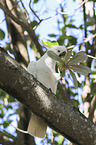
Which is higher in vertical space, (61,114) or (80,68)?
(80,68)

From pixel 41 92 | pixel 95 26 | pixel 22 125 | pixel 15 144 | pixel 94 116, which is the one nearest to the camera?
pixel 41 92

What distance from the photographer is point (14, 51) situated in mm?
2832

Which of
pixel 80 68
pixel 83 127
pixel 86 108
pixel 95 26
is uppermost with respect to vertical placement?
pixel 95 26

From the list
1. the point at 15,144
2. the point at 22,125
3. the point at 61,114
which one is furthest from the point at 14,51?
the point at 61,114

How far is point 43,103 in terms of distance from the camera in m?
1.34

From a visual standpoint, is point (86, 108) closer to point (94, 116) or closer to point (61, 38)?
point (94, 116)

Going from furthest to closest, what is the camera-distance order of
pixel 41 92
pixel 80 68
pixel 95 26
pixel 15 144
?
pixel 95 26
pixel 15 144
pixel 80 68
pixel 41 92

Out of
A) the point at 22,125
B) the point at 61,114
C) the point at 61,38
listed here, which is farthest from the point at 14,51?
the point at 61,114

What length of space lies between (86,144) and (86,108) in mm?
1315

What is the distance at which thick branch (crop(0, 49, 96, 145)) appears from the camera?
125 centimetres

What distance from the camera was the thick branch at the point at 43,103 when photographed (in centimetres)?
125

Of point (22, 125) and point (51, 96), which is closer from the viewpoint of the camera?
point (51, 96)

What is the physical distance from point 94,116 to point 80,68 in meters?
1.33

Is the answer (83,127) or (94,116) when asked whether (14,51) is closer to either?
(94,116)
